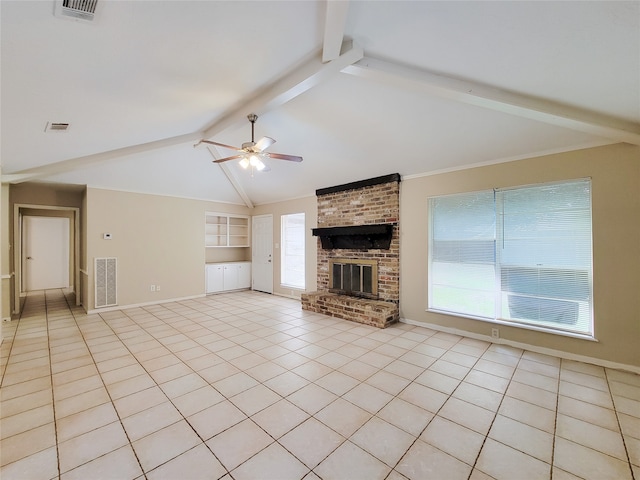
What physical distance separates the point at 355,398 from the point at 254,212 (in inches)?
243

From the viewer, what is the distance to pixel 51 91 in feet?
7.33

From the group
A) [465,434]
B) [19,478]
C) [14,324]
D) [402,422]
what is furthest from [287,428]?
[14,324]

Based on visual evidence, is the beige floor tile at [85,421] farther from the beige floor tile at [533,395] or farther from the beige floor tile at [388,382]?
the beige floor tile at [533,395]

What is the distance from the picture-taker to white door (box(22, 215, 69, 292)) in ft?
24.6

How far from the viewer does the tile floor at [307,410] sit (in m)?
1.68

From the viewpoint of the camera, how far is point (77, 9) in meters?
1.49

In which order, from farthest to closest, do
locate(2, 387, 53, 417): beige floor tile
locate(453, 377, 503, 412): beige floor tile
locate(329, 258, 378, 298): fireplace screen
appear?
locate(329, 258, 378, 298): fireplace screen
locate(453, 377, 503, 412): beige floor tile
locate(2, 387, 53, 417): beige floor tile

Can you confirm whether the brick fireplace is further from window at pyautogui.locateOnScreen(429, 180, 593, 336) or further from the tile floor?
the tile floor

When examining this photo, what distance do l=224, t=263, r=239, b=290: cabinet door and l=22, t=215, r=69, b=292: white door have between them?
5123mm

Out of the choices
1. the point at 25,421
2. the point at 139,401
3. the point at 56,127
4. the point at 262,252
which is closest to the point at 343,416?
the point at 139,401

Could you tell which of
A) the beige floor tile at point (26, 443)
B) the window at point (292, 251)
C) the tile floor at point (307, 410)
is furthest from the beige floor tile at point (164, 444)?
the window at point (292, 251)

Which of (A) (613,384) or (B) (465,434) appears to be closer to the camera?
(B) (465,434)

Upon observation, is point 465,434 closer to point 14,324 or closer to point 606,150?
point 606,150

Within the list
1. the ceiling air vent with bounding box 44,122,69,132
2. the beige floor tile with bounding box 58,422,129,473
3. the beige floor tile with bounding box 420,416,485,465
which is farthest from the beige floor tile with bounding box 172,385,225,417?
the ceiling air vent with bounding box 44,122,69,132
